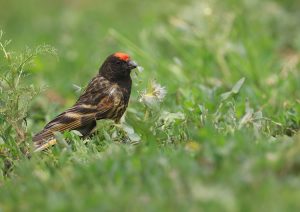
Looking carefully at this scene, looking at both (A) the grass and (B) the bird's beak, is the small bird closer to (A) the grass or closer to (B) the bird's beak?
(B) the bird's beak

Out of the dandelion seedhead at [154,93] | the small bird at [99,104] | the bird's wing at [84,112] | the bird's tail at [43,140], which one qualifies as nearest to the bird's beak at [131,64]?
the small bird at [99,104]

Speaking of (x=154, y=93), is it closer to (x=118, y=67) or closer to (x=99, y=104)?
(x=99, y=104)

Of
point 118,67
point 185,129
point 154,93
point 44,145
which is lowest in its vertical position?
point 44,145

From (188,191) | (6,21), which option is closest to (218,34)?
(188,191)

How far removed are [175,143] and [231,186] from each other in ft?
5.88

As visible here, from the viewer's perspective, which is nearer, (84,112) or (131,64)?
(84,112)

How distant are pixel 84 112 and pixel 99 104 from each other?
0.46ft

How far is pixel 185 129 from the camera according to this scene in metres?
6.16

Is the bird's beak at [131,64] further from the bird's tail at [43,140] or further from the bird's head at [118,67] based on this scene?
the bird's tail at [43,140]

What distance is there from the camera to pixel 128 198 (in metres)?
4.15

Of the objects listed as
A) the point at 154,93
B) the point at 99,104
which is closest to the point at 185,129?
the point at 154,93

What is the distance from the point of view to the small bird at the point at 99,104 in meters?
6.58

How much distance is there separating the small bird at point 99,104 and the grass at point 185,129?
0.21 meters

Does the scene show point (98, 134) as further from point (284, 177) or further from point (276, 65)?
point (276, 65)
